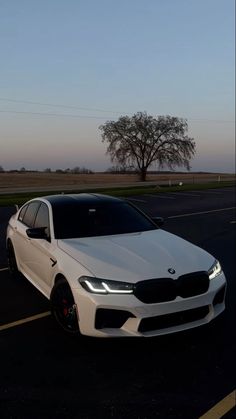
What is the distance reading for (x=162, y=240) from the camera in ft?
17.6

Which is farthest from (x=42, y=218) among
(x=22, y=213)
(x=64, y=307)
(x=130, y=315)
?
(x=130, y=315)

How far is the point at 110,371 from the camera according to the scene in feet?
13.0

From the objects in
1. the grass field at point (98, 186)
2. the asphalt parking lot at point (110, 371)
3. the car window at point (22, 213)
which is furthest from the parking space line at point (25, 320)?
the grass field at point (98, 186)

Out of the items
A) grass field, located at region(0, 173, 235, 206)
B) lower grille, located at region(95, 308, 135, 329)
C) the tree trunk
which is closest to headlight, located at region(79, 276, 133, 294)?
lower grille, located at region(95, 308, 135, 329)

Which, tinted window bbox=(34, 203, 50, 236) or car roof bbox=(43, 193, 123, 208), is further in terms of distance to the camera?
car roof bbox=(43, 193, 123, 208)

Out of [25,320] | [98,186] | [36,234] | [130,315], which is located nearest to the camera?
[130,315]

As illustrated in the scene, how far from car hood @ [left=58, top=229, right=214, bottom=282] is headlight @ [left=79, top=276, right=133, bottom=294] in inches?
2.1

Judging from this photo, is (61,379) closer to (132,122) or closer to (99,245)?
(99,245)

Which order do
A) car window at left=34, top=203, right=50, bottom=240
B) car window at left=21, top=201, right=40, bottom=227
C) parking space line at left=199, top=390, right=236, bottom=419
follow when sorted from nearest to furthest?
parking space line at left=199, top=390, right=236, bottom=419
car window at left=34, top=203, right=50, bottom=240
car window at left=21, top=201, right=40, bottom=227

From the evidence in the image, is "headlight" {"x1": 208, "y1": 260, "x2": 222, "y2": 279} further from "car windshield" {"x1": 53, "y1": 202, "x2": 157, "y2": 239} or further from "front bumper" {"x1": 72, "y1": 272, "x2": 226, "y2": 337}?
"car windshield" {"x1": 53, "y1": 202, "x2": 157, "y2": 239}

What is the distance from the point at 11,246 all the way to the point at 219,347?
3943 millimetres

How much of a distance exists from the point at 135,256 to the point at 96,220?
130cm

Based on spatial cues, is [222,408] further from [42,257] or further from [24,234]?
[24,234]

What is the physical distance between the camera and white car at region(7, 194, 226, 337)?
4.23 metres
